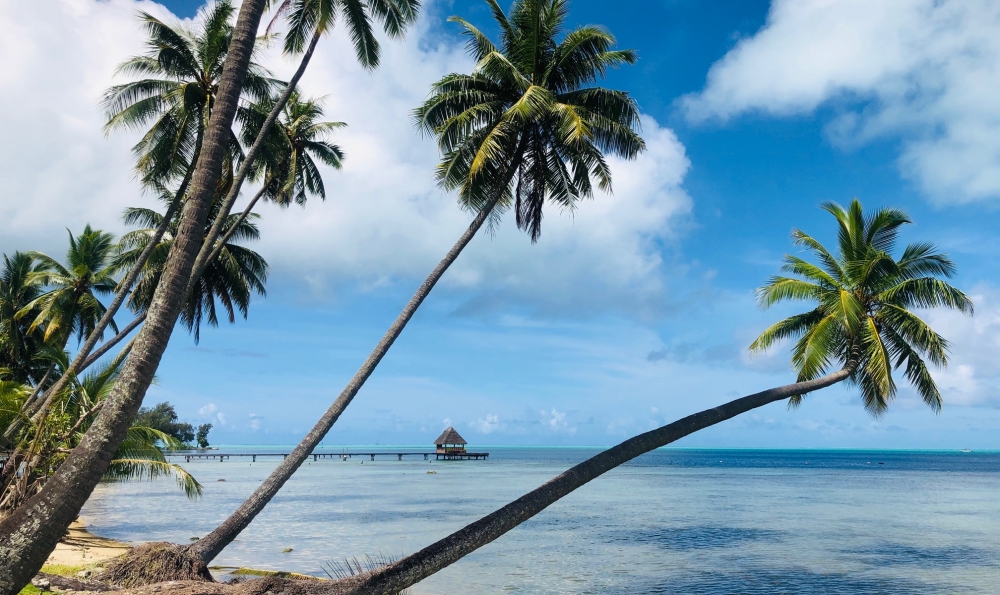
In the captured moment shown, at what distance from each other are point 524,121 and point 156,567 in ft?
30.9

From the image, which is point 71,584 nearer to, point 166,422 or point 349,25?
point 349,25

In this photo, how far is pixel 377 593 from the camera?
7.64 metres

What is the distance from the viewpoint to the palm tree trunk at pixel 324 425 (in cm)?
1070

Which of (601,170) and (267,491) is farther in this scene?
(601,170)

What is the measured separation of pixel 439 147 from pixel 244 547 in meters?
14.4

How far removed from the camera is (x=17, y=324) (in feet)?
99.3

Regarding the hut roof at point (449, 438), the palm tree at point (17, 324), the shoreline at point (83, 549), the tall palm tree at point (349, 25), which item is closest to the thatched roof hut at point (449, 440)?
the hut roof at point (449, 438)

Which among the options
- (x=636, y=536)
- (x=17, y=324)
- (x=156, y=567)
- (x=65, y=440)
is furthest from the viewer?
(x=17, y=324)

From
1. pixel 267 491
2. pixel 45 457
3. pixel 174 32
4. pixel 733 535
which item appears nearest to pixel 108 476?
pixel 45 457

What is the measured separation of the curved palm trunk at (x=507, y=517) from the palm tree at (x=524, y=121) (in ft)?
15.1

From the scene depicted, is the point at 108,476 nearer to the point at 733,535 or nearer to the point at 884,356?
the point at 884,356

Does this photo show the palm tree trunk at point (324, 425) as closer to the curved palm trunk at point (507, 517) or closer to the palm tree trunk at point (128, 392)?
the curved palm trunk at point (507, 517)

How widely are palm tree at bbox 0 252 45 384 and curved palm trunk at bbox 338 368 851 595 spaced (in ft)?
92.6

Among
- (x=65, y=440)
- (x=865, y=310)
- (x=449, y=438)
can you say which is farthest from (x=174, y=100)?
(x=449, y=438)
